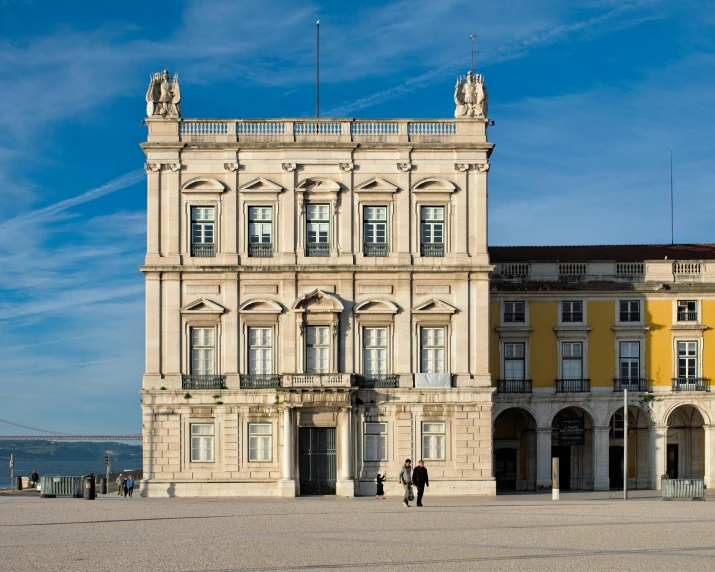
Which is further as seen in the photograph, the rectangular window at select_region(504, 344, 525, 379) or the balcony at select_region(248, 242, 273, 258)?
the rectangular window at select_region(504, 344, 525, 379)

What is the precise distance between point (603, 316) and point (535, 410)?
4997 mm

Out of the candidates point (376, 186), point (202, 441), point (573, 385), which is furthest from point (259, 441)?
point (573, 385)

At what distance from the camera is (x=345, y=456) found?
4478cm

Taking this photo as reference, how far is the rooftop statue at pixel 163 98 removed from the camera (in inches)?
1828

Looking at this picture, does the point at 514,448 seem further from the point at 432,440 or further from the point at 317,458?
the point at 317,458

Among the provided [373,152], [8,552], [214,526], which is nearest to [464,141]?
[373,152]

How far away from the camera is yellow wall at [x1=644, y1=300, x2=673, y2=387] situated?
5122 centimetres

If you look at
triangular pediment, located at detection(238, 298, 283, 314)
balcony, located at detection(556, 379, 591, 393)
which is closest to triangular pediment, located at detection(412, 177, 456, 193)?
triangular pediment, located at detection(238, 298, 283, 314)

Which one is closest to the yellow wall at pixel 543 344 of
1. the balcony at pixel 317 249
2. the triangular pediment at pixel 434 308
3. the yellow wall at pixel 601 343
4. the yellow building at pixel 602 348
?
the yellow building at pixel 602 348

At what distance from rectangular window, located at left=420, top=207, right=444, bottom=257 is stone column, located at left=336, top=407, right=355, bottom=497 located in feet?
22.7

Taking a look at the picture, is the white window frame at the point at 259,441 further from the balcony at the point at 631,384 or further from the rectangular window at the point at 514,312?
the balcony at the point at 631,384

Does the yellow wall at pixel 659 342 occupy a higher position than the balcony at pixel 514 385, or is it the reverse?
the yellow wall at pixel 659 342

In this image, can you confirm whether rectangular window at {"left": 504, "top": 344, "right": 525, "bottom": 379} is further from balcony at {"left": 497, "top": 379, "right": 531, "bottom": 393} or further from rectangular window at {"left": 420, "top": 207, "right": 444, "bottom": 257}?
rectangular window at {"left": 420, "top": 207, "right": 444, "bottom": 257}

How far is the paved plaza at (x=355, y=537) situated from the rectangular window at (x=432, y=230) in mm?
11976
